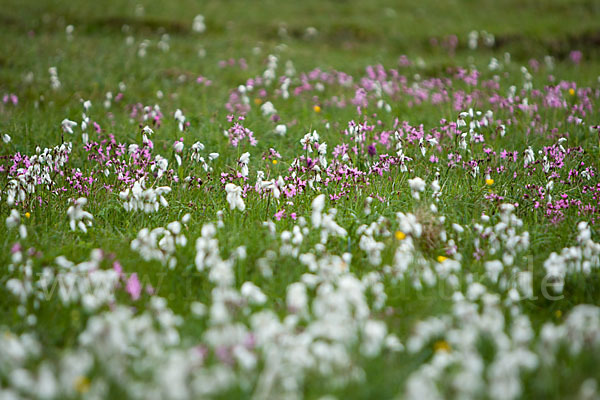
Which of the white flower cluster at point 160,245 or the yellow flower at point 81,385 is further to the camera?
the white flower cluster at point 160,245

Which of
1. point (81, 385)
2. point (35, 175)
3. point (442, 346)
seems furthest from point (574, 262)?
point (35, 175)

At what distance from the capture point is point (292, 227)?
461 cm

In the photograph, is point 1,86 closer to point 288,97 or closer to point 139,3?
point 288,97

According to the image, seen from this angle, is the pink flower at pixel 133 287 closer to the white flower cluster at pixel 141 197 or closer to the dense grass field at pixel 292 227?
the dense grass field at pixel 292 227

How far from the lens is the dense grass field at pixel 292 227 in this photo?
8.65 ft

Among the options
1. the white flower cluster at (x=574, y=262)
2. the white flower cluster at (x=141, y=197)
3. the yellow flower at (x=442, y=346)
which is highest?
the white flower cluster at (x=141, y=197)

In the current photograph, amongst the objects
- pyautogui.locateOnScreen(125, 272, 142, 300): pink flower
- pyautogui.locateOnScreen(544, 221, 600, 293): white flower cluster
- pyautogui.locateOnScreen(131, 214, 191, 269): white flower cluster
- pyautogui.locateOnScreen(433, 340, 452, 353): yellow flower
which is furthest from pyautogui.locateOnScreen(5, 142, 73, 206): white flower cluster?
pyautogui.locateOnScreen(544, 221, 600, 293): white flower cluster

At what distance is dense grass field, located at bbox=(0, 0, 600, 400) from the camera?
2.64m

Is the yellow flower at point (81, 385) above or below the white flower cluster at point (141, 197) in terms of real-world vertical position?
below

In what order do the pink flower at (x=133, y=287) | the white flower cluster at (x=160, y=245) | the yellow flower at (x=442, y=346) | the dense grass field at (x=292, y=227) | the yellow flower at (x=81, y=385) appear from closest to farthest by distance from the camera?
the yellow flower at (x=81, y=385) < the dense grass field at (x=292, y=227) < the yellow flower at (x=442, y=346) < the pink flower at (x=133, y=287) < the white flower cluster at (x=160, y=245)

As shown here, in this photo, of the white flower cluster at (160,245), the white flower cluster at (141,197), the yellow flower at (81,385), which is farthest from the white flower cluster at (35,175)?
the yellow flower at (81,385)

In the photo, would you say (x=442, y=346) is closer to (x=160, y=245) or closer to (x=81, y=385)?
(x=81, y=385)

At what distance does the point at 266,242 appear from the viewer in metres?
4.23

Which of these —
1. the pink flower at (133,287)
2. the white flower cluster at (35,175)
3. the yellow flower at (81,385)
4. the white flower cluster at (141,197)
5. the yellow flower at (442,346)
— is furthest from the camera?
the white flower cluster at (35,175)
